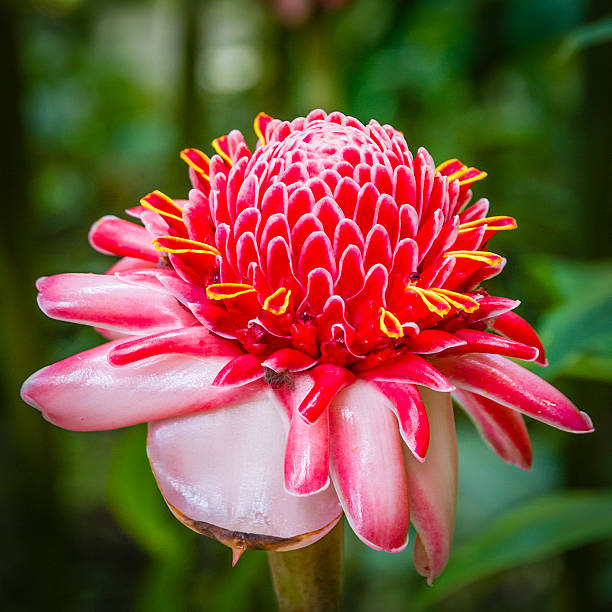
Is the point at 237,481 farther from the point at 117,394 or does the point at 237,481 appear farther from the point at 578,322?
the point at 578,322

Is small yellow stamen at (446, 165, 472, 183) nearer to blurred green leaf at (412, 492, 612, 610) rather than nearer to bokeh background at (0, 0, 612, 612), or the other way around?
bokeh background at (0, 0, 612, 612)

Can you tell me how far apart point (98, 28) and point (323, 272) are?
5.66ft

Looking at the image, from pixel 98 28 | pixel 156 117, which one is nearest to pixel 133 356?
pixel 156 117

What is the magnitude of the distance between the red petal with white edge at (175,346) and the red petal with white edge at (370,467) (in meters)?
0.06

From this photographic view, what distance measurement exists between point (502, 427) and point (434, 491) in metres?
0.07

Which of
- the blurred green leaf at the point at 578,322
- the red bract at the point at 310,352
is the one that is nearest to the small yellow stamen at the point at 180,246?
the red bract at the point at 310,352

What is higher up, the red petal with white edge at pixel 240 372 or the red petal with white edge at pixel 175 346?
the red petal with white edge at pixel 175 346

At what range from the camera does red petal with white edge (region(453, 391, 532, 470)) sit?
0.36m

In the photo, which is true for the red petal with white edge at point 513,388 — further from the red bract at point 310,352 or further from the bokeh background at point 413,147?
the bokeh background at point 413,147

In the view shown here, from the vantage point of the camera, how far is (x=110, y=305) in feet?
1.10

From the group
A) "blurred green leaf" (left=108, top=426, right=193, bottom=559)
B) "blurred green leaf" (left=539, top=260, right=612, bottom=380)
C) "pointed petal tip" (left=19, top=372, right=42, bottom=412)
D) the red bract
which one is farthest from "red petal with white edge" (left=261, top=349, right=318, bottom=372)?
"blurred green leaf" (left=108, top=426, right=193, bottom=559)

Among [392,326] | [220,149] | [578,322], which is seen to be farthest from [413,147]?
[392,326]

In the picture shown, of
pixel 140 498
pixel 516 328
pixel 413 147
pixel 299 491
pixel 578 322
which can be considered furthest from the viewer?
pixel 413 147

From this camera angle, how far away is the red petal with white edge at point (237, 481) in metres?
0.29
